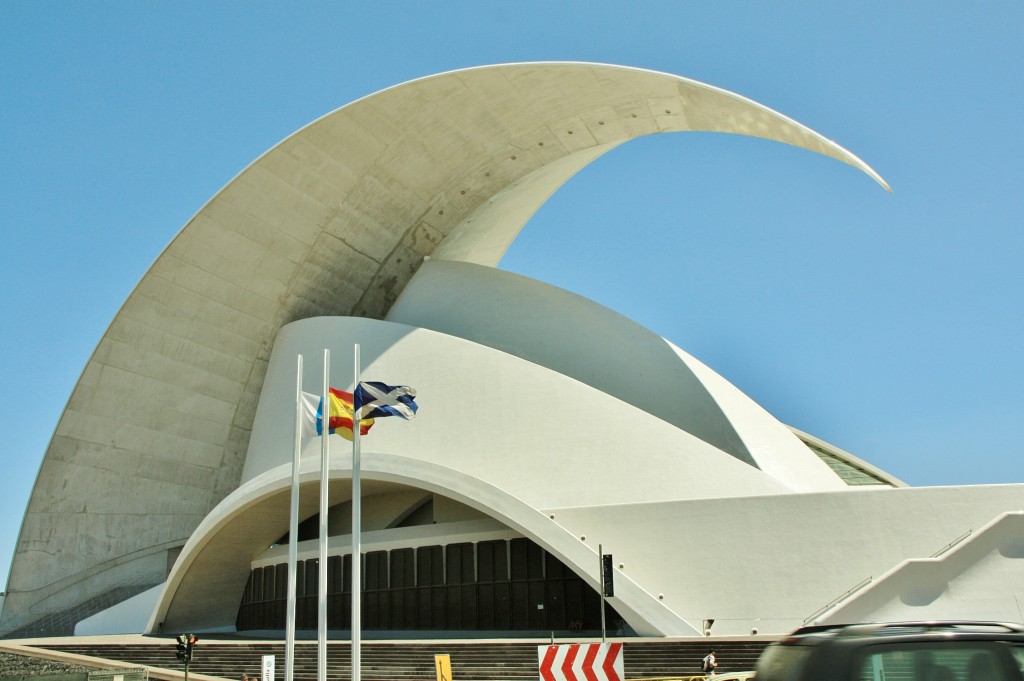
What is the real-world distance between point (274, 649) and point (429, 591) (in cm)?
409

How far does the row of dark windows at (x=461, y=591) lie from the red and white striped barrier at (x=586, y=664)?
1272 cm

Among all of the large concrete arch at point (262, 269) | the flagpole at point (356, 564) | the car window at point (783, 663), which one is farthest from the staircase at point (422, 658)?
the car window at point (783, 663)

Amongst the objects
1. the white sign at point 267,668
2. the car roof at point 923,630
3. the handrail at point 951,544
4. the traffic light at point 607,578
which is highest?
the handrail at point 951,544

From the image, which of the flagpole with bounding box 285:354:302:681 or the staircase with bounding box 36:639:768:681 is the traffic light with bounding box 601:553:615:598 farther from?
the flagpole with bounding box 285:354:302:681

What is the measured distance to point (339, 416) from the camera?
661 inches

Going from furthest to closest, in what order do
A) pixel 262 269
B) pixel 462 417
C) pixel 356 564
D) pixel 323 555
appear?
pixel 262 269 → pixel 462 417 → pixel 323 555 → pixel 356 564

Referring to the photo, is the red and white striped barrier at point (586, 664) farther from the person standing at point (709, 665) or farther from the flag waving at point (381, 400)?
the flag waving at point (381, 400)

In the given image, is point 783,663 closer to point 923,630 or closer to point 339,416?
point 923,630

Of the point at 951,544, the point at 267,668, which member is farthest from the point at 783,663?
the point at 951,544

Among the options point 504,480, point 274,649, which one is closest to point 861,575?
point 504,480

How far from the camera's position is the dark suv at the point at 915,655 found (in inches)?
154

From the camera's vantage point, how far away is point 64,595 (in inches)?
1123

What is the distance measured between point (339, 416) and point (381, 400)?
948 mm

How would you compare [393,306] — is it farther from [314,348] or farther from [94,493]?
[94,493]
